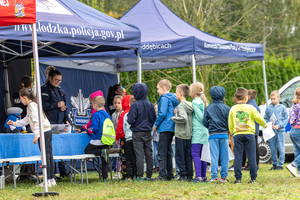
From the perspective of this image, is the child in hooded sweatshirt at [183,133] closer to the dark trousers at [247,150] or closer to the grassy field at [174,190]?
the grassy field at [174,190]

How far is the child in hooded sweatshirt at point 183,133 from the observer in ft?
30.4

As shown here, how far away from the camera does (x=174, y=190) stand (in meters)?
7.82

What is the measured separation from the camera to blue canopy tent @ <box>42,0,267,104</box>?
11.7m

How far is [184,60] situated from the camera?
49.4 ft

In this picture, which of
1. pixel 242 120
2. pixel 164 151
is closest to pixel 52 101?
pixel 164 151

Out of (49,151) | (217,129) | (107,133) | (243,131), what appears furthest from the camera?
(107,133)

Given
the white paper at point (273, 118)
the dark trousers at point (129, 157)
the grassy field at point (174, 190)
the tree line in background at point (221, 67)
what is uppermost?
the tree line in background at point (221, 67)

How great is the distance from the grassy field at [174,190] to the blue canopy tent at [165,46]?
10.7ft

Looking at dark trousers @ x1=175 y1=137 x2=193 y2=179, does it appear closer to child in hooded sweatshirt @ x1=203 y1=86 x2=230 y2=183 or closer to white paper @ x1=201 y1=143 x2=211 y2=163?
white paper @ x1=201 y1=143 x2=211 y2=163

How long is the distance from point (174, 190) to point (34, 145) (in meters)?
2.81

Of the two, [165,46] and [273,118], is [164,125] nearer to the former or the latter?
[165,46]

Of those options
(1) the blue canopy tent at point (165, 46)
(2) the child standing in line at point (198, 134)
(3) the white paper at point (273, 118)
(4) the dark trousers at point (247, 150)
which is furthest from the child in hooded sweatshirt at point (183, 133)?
(3) the white paper at point (273, 118)

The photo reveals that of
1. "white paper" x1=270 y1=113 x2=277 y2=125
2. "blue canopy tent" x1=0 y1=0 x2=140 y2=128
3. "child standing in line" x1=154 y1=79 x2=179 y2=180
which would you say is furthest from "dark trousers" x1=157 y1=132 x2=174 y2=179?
"white paper" x1=270 y1=113 x2=277 y2=125

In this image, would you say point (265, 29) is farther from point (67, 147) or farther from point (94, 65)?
point (67, 147)
